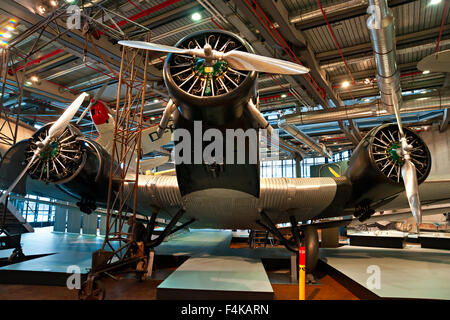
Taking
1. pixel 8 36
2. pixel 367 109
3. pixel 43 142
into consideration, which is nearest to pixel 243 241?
pixel 367 109

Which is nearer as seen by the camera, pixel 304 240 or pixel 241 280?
pixel 241 280

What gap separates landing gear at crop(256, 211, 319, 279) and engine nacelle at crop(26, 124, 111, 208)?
4.00 metres

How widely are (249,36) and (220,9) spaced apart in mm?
1201

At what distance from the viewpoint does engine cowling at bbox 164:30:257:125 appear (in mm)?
3793

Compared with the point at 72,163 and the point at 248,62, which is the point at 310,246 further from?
the point at 72,163

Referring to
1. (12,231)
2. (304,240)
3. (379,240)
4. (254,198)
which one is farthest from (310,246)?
(12,231)

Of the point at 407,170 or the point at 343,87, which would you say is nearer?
the point at 407,170

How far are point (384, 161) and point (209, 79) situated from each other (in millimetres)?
4216

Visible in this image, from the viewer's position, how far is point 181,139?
4660 millimetres

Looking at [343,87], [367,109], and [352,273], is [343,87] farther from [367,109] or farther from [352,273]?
[352,273]

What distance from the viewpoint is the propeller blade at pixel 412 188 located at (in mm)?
4801

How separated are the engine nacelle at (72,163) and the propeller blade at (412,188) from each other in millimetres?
6443

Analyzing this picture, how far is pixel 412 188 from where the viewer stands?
15.9ft

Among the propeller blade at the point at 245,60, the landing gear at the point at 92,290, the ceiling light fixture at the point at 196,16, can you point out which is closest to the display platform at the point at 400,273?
the propeller blade at the point at 245,60
